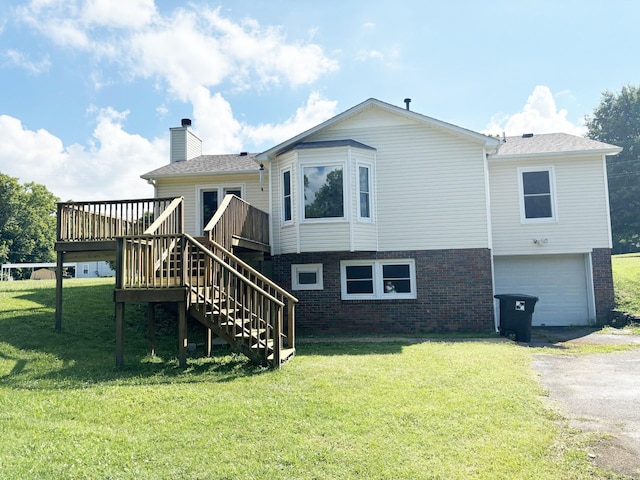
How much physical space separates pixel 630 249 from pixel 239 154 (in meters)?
40.8

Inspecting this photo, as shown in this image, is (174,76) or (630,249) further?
(630,249)

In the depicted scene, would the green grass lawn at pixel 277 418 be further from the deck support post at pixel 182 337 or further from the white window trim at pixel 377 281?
the white window trim at pixel 377 281

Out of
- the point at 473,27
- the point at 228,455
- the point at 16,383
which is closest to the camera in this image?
the point at 228,455

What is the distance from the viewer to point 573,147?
13547 millimetres

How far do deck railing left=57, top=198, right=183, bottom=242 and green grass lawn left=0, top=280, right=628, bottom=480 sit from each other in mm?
2769

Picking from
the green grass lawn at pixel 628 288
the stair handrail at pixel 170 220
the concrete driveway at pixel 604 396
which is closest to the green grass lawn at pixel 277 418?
the concrete driveway at pixel 604 396

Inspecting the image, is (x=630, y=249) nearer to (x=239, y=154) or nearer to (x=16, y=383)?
(x=239, y=154)

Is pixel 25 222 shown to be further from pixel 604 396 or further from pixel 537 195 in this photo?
pixel 604 396

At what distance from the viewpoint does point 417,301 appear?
40.4 feet

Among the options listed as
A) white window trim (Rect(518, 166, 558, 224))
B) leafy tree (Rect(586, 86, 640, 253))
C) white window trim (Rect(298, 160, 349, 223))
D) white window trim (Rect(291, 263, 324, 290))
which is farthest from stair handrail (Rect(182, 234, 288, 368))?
leafy tree (Rect(586, 86, 640, 253))

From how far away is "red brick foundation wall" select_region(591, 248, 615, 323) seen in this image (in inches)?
519

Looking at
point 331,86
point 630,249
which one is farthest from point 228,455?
point 630,249

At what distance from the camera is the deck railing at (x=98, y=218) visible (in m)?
10.4

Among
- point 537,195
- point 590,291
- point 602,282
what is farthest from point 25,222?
point 602,282
